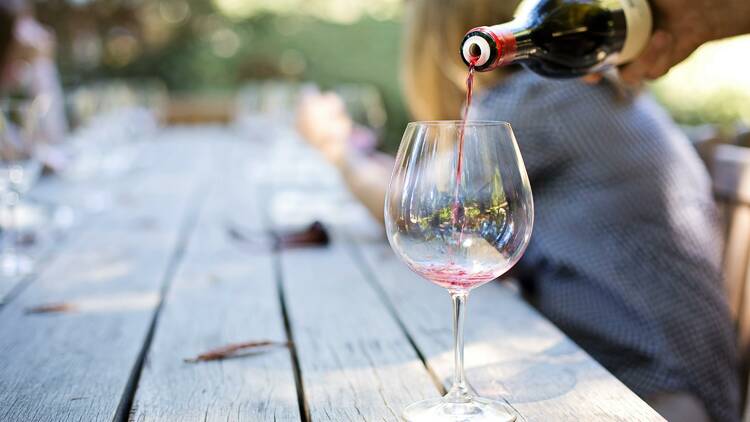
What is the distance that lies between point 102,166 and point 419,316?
2198 mm

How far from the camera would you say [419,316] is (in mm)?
1249

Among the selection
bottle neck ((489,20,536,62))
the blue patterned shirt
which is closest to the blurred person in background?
the blue patterned shirt

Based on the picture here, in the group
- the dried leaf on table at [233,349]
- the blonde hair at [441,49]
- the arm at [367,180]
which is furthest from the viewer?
the arm at [367,180]

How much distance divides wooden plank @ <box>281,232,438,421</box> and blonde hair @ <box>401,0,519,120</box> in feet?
1.58

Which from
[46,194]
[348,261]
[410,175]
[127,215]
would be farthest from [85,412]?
[46,194]

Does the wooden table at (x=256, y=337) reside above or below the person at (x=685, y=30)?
below

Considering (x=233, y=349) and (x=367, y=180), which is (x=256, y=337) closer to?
(x=233, y=349)

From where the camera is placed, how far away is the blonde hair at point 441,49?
163 cm

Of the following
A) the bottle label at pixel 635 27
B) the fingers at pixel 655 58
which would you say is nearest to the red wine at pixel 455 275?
the bottle label at pixel 635 27

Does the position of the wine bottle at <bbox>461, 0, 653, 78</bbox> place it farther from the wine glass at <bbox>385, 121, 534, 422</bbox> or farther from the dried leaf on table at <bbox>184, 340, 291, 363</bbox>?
the dried leaf on table at <bbox>184, 340, 291, 363</bbox>

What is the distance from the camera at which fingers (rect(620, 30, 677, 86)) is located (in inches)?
53.5

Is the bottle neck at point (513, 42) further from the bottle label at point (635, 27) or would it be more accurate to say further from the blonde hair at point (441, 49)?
the blonde hair at point (441, 49)

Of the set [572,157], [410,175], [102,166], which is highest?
[410,175]

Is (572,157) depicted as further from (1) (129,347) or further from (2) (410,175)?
(1) (129,347)
